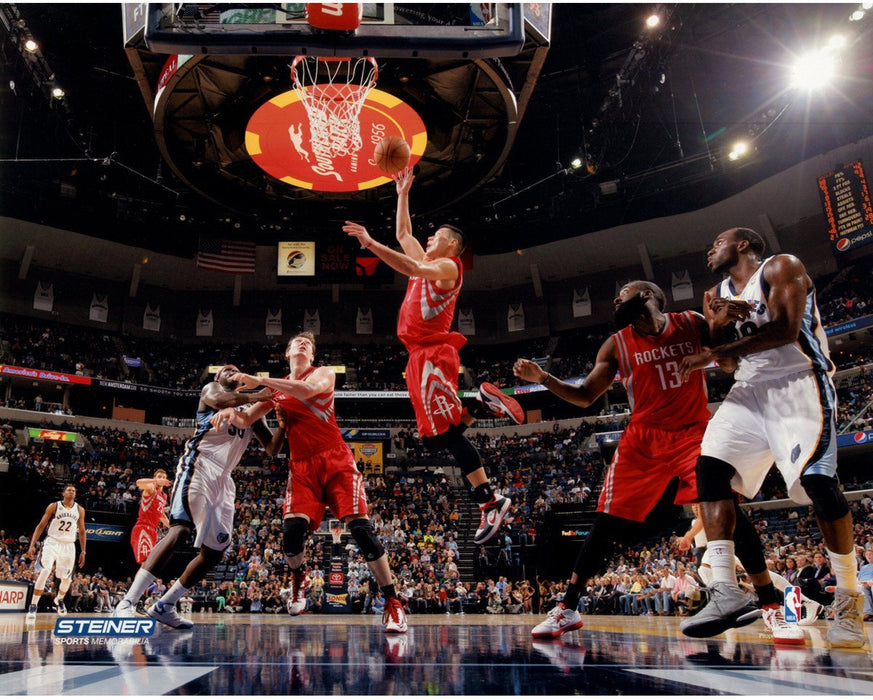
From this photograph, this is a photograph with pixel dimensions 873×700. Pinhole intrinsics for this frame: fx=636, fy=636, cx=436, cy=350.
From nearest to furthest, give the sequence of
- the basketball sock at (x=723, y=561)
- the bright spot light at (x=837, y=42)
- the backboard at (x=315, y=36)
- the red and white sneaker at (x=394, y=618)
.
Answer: the basketball sock at (x=723, y=561)
the red and white sneaker at (x=394, y=618)
the backboard at (x=315, y=36)
the bright spot light at (x=837, y=42)

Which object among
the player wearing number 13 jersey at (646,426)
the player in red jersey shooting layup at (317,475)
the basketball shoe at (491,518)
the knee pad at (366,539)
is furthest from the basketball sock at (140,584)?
the player wearing number 13 jersey at (646,426)

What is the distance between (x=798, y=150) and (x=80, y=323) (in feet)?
101

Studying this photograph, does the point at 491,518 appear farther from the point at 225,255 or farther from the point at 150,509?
the point at 225,255

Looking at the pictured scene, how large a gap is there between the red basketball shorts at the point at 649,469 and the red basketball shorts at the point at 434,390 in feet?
3.76

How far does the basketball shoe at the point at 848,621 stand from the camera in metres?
3.21

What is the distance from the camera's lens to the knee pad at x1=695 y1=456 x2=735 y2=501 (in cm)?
332

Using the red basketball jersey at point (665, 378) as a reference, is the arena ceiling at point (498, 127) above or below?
above

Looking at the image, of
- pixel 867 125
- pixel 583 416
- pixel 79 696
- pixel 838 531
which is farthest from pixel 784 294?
pixel 583 416

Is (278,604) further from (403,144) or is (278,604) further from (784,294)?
(784,294)

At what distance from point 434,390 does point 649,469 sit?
148 cm

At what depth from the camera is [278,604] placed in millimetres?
16125

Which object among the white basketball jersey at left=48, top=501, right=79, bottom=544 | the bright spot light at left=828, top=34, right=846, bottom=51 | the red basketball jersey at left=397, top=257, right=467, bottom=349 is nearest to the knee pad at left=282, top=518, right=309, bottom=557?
the red basketball jersey at left=397, top=257, right=467, bottom=349

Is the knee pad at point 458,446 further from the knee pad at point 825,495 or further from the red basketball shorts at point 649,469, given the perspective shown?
the knee pad at point 825,495

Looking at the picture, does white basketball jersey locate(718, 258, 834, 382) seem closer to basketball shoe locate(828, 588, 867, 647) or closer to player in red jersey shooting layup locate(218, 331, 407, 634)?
basketball shoe locate(828, 588, 867, 647)
